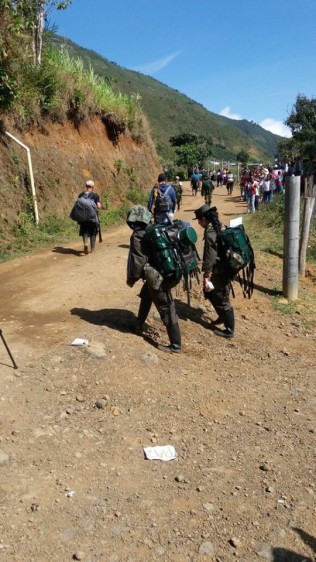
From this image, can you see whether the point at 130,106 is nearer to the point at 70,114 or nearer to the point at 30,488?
the point at 70,114

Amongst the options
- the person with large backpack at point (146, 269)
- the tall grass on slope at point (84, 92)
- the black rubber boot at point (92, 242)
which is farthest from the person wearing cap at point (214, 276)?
the tall grass on slope at point (84, 92)

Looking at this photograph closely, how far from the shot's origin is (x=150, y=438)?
4.09 metres

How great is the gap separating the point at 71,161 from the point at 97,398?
11.1m

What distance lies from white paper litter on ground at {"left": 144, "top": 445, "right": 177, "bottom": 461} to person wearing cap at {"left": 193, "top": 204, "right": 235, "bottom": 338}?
2.33 m

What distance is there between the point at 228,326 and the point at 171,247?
1694 millimetres

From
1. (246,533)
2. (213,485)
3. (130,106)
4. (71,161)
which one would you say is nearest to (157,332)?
(213,485)

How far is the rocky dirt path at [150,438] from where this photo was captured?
307 centimetres

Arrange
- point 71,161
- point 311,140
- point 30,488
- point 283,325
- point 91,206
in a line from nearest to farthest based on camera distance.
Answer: point 30,488 → point 283,325 → point 91,206 → point 71,161 → point 311,140

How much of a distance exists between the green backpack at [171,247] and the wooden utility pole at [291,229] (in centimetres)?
283

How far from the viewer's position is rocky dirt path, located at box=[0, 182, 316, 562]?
3.07m

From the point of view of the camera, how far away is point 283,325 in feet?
23.2

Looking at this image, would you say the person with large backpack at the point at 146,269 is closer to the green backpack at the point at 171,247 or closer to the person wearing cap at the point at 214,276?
the green backpack at the point at 171,247

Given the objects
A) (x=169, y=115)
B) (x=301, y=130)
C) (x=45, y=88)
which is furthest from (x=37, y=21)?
(x=169, y=115)

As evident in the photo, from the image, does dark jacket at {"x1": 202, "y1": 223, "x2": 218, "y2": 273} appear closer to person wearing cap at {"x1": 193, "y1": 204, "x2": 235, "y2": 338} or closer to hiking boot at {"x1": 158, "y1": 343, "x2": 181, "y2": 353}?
person wearing cap at {"x1": 193, "y1": 204, "x2": 235, "y2": 338}
